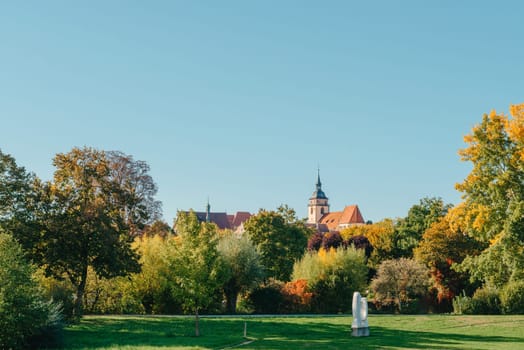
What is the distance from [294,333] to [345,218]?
131022mm

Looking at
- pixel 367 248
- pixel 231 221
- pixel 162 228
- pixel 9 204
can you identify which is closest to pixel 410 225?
pixel 367 248

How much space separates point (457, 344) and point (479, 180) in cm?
1200

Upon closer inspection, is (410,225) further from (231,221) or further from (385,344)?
(231,221)

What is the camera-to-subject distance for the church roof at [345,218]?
6127 inches

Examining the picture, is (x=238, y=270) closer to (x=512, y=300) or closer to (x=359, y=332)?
(x=359, y=332)

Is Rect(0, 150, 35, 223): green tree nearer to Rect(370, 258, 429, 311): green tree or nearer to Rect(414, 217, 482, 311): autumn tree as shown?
Rect(370, 258, 429, 311): green tree

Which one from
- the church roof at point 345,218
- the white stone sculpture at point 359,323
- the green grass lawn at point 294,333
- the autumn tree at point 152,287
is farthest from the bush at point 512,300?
the church roof at point 345,218

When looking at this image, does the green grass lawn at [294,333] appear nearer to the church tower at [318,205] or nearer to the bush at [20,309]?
the bush at [20,309]

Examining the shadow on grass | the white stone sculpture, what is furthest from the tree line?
the white stone sculpture

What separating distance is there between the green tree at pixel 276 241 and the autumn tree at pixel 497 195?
23.4 meters

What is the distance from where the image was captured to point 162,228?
51156mm

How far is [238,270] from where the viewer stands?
41688 millimetres

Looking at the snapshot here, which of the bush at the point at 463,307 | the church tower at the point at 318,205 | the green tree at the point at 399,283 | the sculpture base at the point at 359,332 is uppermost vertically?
the church tower at the point at 318,205

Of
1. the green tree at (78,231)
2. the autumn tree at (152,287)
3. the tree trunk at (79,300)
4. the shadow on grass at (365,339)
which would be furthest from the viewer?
the autumn tree at (152,287)
